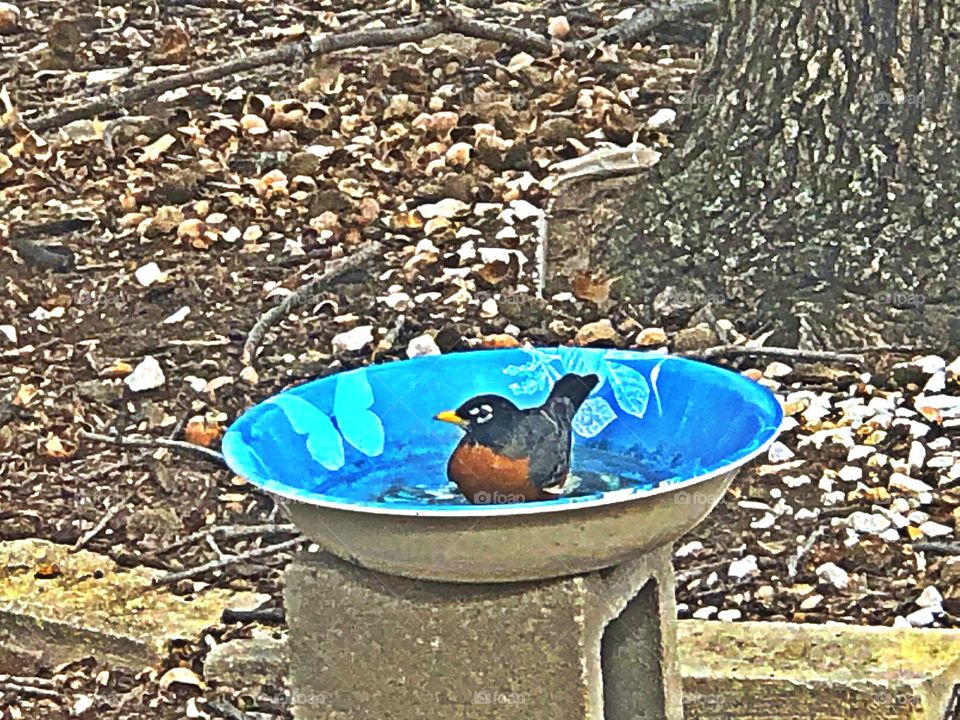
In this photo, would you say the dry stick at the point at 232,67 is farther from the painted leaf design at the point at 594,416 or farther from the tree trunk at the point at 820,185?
the painted leaf design at the point at 594,416

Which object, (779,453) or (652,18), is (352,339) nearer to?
(779,453)

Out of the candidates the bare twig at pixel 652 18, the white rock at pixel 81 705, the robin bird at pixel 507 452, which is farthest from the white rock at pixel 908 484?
the bare twig at pixel 652 18

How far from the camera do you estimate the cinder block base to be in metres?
1.96

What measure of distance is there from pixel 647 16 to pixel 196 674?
3.47 metres

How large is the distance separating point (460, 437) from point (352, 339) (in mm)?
1727

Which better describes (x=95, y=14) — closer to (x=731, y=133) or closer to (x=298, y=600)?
(x=731, y=133)

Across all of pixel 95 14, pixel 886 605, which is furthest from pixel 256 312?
pixel 95 14

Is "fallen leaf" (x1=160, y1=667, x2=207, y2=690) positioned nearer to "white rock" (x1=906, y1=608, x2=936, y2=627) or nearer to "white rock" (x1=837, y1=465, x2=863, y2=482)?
"white rock" (x1=906, y1=608, x2=936, y2=627)

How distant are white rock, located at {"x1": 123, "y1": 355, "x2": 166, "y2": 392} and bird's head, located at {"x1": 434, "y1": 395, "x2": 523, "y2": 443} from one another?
187cm

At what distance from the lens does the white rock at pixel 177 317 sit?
414 cm

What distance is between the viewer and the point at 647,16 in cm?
565

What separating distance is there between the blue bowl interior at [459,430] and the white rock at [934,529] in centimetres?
107

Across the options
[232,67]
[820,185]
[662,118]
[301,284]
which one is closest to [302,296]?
[301,284]

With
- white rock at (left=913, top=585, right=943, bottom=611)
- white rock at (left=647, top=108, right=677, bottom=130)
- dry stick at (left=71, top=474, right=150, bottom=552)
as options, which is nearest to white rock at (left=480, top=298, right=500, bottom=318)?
dry stick at (left=71, top=474, right=150, bottom=552)
